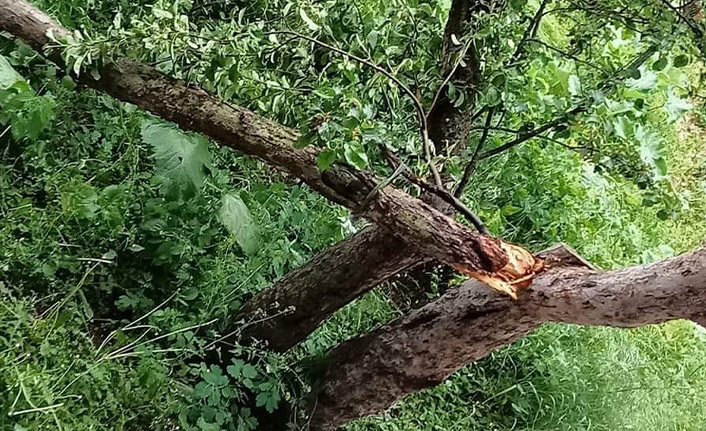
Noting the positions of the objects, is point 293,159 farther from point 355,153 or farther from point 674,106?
point 674,106

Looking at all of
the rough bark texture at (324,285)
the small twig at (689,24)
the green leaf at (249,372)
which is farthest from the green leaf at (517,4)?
the green leaf at (249,372)

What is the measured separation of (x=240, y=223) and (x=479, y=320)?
0.64m

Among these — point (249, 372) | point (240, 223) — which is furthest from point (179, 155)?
point (249, 372)

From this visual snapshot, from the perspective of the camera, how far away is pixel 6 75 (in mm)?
1670

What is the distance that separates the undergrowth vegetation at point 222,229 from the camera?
137cm

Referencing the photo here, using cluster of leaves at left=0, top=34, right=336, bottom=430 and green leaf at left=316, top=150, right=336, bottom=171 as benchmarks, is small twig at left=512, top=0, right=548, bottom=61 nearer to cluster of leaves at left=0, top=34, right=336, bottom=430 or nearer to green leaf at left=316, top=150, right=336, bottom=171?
green leaf at left=316, top=150, right=336, bottom=171

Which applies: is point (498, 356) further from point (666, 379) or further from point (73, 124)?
point (73, 124)

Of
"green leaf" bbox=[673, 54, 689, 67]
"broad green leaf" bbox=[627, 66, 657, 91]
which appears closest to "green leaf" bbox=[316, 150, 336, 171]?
"green leaf" bbox=[673, 54, 689, 67]

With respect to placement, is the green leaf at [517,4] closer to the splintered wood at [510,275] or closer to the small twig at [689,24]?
the small twig at [689,24]

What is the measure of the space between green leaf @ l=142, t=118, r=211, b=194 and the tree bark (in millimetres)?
152

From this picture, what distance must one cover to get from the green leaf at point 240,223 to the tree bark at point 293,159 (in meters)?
0.34

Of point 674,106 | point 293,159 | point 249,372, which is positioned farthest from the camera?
point 674,106

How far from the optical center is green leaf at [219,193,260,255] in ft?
5.93

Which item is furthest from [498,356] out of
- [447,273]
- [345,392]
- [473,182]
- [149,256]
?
[149,256]
